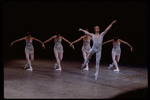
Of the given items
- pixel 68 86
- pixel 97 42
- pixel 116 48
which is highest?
pixel 97 42

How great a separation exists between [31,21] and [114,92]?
34.7 feet

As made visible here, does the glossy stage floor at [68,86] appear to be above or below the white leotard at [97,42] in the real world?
below

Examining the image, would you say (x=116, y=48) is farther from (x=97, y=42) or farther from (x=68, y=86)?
(x=68, y=86)

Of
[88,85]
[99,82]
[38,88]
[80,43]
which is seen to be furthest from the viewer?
[80,43]

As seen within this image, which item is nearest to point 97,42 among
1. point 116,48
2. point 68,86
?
point 68,86

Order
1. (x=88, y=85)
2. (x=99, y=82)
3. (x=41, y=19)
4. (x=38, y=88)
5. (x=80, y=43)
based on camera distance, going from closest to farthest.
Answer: (x=38, y=88) < (x=88, y=85) < (x=99, y=82) < (x=41, y=19) < (x=80, y=43)

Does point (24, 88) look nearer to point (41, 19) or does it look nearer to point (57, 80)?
point (57, 80)

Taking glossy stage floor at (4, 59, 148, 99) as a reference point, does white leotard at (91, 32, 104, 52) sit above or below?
above

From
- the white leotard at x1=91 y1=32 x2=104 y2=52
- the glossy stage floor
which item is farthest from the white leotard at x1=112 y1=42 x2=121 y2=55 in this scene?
the white leotard at x1=91 y1=32 x2=104 y2=52

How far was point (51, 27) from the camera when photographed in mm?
14453

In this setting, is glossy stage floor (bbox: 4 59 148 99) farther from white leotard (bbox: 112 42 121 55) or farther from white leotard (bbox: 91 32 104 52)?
white leotard (bbox: 112 42 121 55)

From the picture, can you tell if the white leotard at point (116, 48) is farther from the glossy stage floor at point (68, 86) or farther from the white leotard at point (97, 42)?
the white leotard at point (97, 42)

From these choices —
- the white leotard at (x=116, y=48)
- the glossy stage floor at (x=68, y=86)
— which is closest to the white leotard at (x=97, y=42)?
the glossy stage floor at (x=68, y=86)

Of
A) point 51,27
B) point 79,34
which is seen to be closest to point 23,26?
point 51,27
